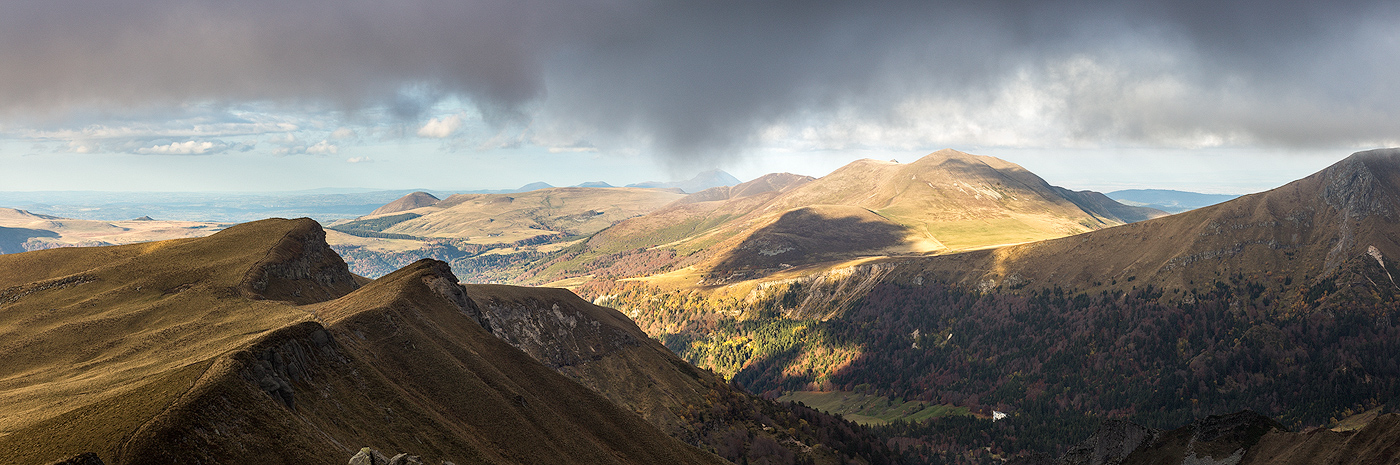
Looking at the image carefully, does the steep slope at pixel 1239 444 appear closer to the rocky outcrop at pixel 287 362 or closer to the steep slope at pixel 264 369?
the steep slope at pixel 264 369

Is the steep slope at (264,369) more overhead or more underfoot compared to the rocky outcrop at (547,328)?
more overhead

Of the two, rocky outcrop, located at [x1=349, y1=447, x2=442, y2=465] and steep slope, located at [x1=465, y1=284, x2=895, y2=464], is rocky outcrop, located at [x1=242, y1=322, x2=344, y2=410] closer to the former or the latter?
rocky outcrop, located at [x1=349, y1=447, x2=442, y2=465]

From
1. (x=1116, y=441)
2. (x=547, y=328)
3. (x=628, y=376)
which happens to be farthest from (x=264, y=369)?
(x=1116, y=441)

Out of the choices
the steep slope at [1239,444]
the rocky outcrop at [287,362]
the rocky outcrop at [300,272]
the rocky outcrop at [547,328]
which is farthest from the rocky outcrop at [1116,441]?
the rocky outcrop at [300,272]

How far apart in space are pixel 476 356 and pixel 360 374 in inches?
1035

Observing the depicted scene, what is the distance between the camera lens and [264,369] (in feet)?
187

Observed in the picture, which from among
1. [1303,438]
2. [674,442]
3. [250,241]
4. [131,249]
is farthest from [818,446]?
[131,249]

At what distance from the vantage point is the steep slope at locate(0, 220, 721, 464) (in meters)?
47.3

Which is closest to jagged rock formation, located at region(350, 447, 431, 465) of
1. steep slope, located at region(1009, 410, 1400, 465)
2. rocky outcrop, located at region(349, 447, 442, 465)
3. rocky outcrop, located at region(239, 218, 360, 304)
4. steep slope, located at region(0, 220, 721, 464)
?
rocky outcrop, located at region(349, 447, 442, 465)

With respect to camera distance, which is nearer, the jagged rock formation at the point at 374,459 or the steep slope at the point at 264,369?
the jagged rock formation at the point at 374,459

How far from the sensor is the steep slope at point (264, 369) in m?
47.3

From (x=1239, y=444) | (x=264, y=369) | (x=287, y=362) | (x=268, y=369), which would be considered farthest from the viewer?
(x=1239, y=444)

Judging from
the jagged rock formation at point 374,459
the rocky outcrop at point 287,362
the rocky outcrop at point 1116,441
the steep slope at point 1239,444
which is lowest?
the rocky outcrop at point 1116,441

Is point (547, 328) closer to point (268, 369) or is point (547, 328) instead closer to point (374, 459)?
point (268, 369)
